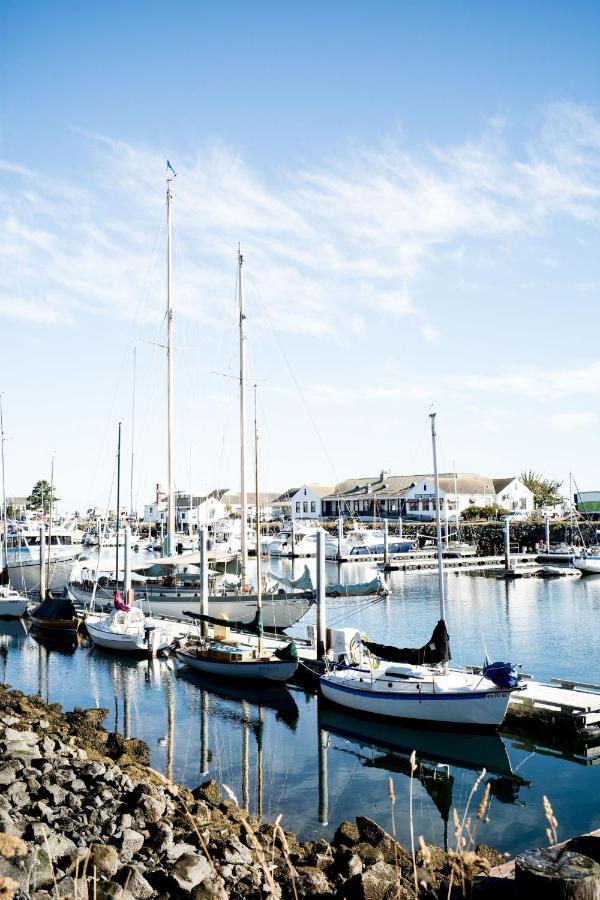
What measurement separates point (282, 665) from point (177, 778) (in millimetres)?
8351

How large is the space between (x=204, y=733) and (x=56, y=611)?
19873 mm

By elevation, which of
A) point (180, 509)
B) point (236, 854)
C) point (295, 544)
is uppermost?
point (180, 509)

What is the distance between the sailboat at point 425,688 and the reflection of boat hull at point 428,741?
334mm

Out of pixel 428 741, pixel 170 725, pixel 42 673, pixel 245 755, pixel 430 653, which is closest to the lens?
pixel 245 755

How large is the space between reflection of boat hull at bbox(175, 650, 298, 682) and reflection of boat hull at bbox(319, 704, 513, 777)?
3076 mm

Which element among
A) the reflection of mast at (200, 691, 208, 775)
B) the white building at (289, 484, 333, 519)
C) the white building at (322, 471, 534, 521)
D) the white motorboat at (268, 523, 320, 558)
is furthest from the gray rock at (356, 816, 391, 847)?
the white building at (289, 484, 333, 519)

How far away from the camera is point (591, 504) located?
107 meters

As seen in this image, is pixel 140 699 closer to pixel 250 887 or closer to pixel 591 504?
pixel 250 887

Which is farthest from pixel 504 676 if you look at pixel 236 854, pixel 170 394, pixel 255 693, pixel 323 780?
pixel 170 394

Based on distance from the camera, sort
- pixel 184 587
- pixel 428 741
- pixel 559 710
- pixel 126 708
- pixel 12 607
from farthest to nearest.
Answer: pixel 12 607, pixel 184 587, pixel 126 708, pixel 428 741, pixel 559 710

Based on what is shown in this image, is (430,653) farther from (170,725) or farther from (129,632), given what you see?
(129,632)

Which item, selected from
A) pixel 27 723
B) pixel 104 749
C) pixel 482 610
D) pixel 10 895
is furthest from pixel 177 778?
pixel 482 610

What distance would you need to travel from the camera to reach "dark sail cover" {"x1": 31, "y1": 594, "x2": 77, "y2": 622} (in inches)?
1507

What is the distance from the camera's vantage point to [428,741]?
67.1ft
